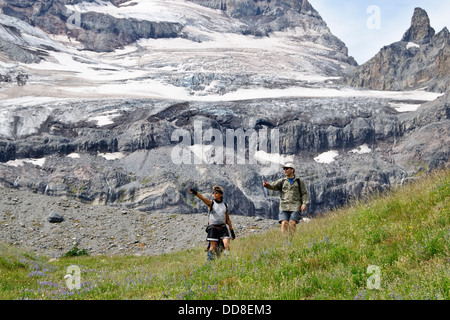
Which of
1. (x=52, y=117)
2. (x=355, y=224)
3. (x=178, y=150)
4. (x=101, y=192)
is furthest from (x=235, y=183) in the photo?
(x=355, y=224)

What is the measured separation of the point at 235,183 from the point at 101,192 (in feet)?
90.1

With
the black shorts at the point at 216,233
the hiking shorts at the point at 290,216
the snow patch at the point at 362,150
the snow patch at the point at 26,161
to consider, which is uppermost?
the hiking shorts at the point at 290,216

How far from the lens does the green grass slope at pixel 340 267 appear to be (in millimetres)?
5430

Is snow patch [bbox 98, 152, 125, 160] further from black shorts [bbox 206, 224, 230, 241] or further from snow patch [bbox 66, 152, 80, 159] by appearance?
black shorts [bbox 206, 224, 230, 241]

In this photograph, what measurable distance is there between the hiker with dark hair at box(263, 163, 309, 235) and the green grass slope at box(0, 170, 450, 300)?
158cm

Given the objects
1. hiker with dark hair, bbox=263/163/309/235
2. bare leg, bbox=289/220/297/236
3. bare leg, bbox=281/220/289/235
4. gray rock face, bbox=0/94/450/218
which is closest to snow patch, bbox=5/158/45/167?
gray rock face, bbox=0/94/450/218

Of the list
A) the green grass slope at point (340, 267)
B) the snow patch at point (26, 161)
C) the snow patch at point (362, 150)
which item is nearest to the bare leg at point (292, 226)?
the green grass slope at point (340, 267)

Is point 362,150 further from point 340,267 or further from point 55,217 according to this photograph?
point 340,267

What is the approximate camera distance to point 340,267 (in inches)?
251

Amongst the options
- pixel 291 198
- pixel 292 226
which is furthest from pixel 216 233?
pixel 291 198

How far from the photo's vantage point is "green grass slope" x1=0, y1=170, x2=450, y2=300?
5.43 m

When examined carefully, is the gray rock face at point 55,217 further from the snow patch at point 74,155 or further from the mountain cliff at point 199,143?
the snow patch at point 74,155

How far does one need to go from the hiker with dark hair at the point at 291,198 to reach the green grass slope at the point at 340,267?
1.58 m

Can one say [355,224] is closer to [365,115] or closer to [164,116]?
[164,116]
